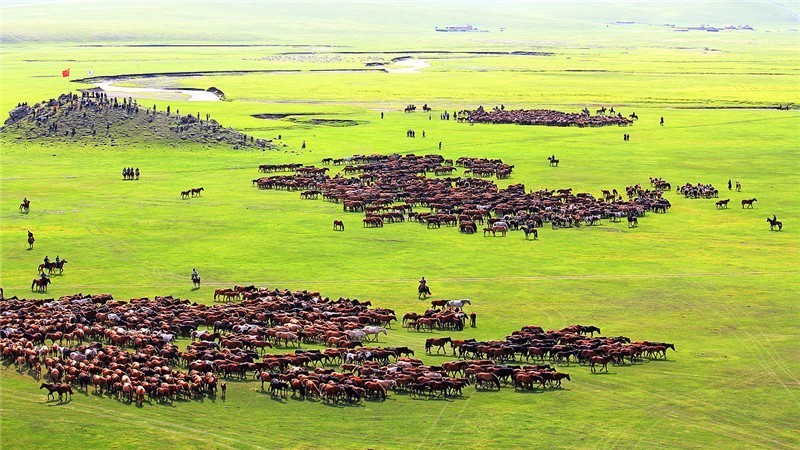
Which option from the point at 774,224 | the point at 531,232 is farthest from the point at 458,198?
the point at 774,224

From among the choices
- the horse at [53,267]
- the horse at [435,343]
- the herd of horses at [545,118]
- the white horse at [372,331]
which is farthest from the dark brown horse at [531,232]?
the herd of horses at [545,118]

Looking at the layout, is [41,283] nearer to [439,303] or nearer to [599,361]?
Answer: [439,303]

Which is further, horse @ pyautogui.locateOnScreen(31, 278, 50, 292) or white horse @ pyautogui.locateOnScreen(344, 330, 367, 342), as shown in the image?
horse @ pyautogui.locateOnScreen(31, 278, 50, 292)

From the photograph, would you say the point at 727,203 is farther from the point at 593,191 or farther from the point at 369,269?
the point at 369,269

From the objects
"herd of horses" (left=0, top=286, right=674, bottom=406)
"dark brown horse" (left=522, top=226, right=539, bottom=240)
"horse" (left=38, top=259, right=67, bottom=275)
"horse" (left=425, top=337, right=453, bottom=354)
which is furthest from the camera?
"dark brown horse" (left=522, top=226, right=539, bottom=240)

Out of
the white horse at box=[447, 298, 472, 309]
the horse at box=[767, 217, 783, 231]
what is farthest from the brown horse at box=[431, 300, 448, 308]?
the horse at box=[767, 217, 783, 231]

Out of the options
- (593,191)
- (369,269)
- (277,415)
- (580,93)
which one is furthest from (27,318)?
(580,93)

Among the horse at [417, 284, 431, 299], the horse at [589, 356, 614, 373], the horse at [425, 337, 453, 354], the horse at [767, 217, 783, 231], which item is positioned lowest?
the horse at [589, 356, 614, 373]

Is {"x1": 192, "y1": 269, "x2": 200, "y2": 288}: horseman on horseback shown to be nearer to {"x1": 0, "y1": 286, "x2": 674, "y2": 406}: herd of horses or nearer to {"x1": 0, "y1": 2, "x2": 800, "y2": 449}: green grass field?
{"x1": 0, "y1": 2, "x2": 800, "y2": 449}: green grass field

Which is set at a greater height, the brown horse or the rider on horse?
the rider on horse
